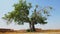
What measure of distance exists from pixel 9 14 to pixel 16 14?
96cm

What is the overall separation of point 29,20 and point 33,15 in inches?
33.7

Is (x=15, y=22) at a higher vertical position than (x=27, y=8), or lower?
lower

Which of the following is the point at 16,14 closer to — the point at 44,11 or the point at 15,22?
the point at 15,22

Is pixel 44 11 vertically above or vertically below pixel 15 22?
above

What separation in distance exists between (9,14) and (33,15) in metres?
3.29

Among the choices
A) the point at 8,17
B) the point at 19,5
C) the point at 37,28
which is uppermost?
the point at 19,5

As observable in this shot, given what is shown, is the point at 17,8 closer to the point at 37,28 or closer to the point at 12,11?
the point at 12,11

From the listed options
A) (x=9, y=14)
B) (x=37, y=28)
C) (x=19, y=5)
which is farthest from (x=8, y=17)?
(x=37, y=28)

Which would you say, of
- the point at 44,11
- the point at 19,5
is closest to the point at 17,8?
the point at 19,5

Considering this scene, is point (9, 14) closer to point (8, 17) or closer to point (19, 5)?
point (8, 17)

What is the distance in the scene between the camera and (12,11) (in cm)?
2236

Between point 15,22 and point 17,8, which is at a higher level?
point 17,8

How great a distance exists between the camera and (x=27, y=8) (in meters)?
22.5

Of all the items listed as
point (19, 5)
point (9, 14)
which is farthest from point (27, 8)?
point (9, 14)
